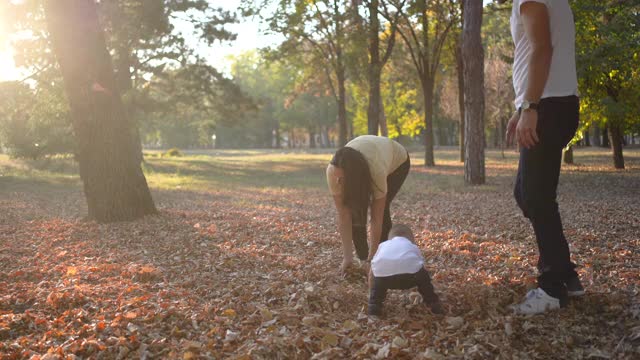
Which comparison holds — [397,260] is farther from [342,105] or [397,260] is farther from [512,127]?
[342,105]

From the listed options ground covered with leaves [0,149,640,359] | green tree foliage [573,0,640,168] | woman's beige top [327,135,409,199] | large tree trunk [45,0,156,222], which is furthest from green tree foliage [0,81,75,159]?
green tree foliage [573,0,640,168]

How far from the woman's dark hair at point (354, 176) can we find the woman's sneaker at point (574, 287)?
5.42ft

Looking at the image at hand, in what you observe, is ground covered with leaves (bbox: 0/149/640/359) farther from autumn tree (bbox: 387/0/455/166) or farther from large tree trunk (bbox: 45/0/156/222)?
autumn tree (bbox: 387/0/455/166)

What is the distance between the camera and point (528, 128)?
3.28 metres

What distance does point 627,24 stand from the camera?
11672mm

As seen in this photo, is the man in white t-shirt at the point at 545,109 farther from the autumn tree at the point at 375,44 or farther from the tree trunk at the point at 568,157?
the tree trunk at the point at 568,157

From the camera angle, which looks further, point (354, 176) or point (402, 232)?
point (354, 176)

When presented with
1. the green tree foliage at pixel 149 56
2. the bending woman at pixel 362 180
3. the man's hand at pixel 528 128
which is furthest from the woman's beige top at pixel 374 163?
the green tree foliage at pixel 149 56

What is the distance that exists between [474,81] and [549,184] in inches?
395

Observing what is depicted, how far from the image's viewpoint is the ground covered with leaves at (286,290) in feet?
11.0

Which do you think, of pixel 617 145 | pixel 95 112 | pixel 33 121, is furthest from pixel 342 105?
pixel 95 112

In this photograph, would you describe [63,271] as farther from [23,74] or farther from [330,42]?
[330,42]

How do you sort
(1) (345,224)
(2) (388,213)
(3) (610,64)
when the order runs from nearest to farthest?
(1) (345,224)
(2) (388,213)
(3) (610,64)

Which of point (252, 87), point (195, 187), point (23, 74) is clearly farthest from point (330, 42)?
point (252, 87)
